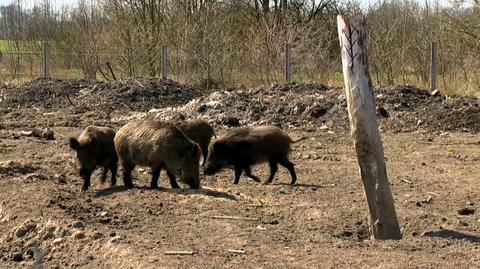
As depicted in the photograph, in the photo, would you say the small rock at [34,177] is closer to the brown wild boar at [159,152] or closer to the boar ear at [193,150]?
the brown wild boar at [159,152]

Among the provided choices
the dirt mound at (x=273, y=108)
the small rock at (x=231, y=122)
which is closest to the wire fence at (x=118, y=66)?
the dirt mound at (x=273, y=108)

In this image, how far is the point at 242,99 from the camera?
2045 centimetres

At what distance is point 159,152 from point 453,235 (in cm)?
434

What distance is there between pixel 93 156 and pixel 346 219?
13.4 feet

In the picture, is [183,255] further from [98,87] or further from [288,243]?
[98,87]

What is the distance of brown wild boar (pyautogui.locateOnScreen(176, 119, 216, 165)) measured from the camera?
12836mm

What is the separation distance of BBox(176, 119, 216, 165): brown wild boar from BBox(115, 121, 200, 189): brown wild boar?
7.13ft

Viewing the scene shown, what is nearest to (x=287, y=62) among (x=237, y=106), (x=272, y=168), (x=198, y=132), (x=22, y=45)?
(x=237, y=106)

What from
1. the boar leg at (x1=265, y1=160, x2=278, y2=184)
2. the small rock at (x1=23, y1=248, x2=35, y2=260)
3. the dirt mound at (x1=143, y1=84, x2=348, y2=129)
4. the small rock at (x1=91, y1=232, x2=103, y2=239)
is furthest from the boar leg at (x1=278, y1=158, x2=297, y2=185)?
the dirt mound at (x1=143, y1=84, x2=348, y2=129)

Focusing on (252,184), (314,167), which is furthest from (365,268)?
(314,167)

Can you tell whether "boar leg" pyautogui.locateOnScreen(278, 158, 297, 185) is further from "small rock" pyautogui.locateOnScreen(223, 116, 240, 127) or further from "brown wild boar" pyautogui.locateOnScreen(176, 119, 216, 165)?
"small rock" pyautogui.locateOnScreen(223, 116, 240, 127)

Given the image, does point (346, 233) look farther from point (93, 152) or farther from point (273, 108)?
point (273, 108)

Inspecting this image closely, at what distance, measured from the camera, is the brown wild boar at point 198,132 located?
505 inches

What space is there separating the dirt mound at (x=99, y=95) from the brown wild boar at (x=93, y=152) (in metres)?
11.1
